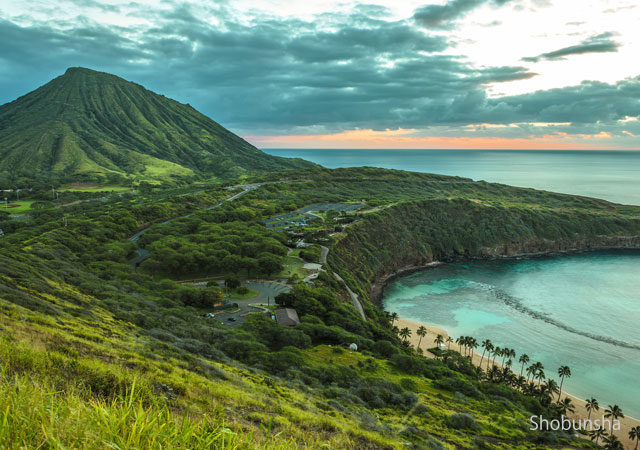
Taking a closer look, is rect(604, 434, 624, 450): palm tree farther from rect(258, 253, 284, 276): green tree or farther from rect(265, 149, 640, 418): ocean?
rect(258, 253, 284, 276): green tree

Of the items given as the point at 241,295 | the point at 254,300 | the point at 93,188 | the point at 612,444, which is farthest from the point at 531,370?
the point at 93,188

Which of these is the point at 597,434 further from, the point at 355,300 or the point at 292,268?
the point at 292,268

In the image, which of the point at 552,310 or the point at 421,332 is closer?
the point at 421,332

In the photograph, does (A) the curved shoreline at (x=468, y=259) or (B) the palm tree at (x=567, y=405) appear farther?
(A) the curved shoreline at (x=468, y=259)

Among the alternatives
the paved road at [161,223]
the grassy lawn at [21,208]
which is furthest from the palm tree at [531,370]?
the grassy lawn at [21,208]
